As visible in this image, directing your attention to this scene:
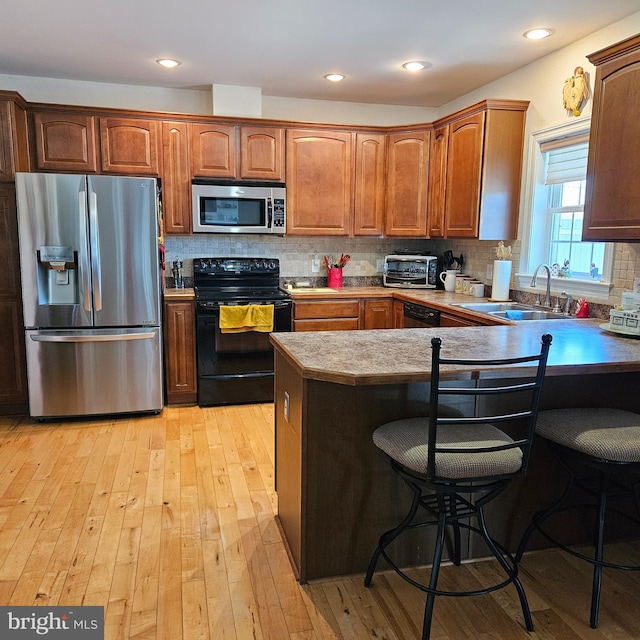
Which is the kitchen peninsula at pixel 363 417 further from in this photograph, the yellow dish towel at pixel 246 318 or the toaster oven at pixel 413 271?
the toaster oven at pixel 413 271

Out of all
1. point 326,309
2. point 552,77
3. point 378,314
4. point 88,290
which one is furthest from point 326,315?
point 552,77

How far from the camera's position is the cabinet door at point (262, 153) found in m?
4.39

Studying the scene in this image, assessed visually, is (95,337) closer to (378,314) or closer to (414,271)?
(378,314)

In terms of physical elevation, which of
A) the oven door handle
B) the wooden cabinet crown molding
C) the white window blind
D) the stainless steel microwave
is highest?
the wooden cabinet crown molding

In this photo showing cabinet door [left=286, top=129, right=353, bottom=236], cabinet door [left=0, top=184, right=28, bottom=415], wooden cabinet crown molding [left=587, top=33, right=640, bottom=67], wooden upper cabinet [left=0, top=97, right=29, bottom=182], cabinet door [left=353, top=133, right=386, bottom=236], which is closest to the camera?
wooden cabinet crown molding [left=587, top=33, right=640, bottom=67]

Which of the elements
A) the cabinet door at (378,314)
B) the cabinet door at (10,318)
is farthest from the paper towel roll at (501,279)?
the cabinet door at (10,318)

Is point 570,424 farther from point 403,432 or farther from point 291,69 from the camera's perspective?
point 291,69

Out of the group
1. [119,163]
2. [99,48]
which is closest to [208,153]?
[119,163]

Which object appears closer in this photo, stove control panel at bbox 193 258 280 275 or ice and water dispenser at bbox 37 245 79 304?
ice and water dispenser at bbox 37 245 79 304

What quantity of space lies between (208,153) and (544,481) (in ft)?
11.2

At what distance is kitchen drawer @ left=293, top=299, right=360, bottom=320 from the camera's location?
4422 millimetres

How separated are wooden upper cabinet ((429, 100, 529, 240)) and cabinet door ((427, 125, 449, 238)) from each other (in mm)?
146

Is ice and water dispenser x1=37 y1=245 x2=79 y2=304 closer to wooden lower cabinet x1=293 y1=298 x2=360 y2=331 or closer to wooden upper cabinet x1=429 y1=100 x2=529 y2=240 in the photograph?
wooden lower cabinet x1=293 y1=298 x2=360 y2=331

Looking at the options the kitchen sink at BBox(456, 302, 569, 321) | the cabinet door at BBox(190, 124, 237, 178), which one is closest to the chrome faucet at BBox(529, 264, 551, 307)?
the kitchen sink at BBox(456, 302, 569, 321)
